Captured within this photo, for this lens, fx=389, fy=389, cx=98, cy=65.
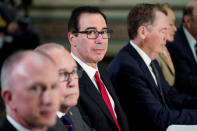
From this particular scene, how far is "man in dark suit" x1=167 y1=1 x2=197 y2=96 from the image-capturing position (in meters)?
3.05

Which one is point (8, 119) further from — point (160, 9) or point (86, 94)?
point (160, 9)

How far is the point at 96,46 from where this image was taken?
1979mm

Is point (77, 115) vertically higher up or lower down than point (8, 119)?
lower down

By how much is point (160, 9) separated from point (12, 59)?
166 cm

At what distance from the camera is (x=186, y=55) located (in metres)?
3.15

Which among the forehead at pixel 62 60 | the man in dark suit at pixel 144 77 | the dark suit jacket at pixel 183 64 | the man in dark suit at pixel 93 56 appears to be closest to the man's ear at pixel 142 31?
the man in dark suit at pixel 144 77

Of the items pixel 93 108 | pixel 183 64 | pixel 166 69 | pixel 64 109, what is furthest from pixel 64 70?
pixel 183 64

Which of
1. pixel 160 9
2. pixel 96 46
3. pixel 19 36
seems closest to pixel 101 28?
pixel 96 46

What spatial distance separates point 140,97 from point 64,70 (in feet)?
3.04

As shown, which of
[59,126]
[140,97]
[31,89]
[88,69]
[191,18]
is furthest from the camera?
[191,18]

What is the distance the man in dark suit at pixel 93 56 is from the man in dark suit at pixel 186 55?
1.15 metres

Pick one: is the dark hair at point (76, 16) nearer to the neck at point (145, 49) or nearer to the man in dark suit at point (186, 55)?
the neck at point (145, 49)

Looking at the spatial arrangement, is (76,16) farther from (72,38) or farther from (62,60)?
(62,60)

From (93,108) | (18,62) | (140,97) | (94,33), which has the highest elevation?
(18,62)
